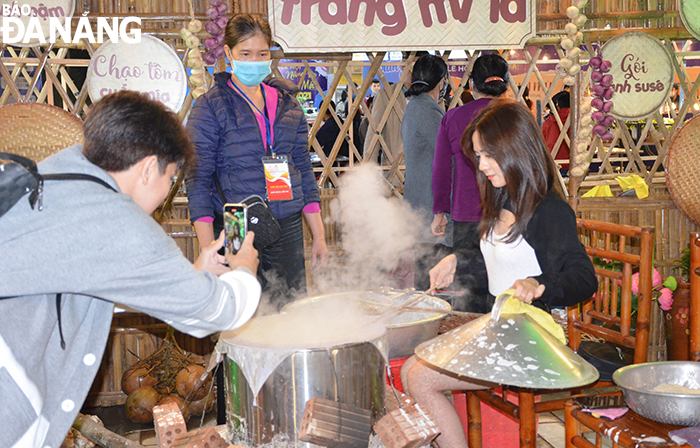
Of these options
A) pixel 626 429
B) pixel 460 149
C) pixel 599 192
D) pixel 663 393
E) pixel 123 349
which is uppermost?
pixel 460 149

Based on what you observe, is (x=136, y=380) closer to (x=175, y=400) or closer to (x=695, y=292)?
(x=175, y=400)

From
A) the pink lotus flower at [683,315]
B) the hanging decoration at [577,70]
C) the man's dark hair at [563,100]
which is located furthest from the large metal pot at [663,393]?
the man's dark hair at [563,100]

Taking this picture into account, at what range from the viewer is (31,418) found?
116 cm

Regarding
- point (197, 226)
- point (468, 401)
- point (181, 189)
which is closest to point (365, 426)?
point (468, 401)

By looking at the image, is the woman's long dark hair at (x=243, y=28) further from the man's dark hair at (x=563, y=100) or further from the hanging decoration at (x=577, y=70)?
the man's dark hair at (x=563, y=100)

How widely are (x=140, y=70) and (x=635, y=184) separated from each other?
10.2 feet

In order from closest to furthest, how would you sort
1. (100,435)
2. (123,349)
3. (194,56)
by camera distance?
(100,435) < (194,56) < (123,349)

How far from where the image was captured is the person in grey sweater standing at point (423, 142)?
127 inches

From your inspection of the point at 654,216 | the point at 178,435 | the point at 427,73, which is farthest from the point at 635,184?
the point at 178,435

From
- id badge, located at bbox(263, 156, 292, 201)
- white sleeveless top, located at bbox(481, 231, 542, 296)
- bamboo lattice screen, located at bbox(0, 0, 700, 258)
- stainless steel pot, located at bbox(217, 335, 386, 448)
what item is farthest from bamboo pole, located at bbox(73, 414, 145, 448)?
bamboo lattice screen, located at bbox(0, 0, 700, 258)

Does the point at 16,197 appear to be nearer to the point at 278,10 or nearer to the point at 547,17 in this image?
the point at 278,10

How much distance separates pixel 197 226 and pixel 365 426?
1.13 meters

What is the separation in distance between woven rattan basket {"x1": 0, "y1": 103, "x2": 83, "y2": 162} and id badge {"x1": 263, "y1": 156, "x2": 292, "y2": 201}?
4.23 feet

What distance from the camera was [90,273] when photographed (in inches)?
42.1
